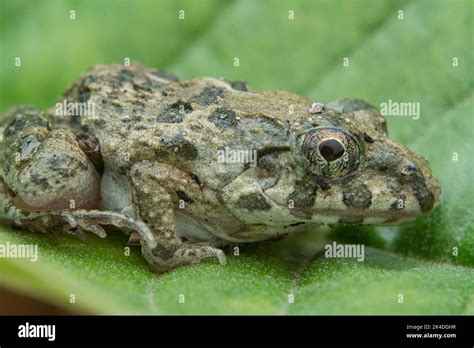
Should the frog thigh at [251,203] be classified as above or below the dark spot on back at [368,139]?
below

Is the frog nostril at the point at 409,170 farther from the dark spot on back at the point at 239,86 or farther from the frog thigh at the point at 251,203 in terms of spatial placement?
the dark spot on back at the point at 239,86

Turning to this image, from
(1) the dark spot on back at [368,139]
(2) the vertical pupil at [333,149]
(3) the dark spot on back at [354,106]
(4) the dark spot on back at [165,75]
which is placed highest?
(4) the dark spot on back at [165,75]

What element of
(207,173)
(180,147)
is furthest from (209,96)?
(207,173)

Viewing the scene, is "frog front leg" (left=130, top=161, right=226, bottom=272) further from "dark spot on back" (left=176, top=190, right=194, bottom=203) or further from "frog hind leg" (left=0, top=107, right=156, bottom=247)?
"frog hind leg" (left=0, top=107, right=156, bottom=247)

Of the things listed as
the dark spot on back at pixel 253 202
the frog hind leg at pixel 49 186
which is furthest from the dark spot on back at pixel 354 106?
the frog hind leg at pixel 49 186

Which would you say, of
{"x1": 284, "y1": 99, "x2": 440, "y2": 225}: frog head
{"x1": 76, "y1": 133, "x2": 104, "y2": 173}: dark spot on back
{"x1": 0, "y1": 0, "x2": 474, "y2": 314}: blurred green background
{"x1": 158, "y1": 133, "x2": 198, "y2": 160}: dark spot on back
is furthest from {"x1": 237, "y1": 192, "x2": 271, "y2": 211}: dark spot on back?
{"x1": 76, "y1": 133, "x2": 104, "y2": 173}: dark spot on back
